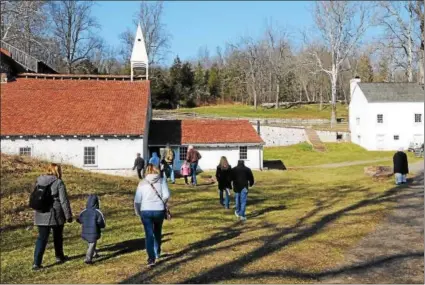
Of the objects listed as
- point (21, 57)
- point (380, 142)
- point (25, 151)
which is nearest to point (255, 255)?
point (25, 151)

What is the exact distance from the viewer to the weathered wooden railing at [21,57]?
112ft

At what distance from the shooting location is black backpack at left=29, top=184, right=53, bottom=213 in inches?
330

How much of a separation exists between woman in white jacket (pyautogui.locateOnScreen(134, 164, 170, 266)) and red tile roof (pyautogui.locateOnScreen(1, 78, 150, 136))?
2068 cm

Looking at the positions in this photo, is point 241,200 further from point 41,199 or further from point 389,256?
point 41,199

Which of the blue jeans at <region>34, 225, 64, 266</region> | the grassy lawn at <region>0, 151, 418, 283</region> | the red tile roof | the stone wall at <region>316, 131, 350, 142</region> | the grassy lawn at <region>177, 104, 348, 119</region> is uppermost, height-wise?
the grassy lawn at <region>177, 104, 348, 119</region>

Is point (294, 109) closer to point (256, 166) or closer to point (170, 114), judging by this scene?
point (170, 114)

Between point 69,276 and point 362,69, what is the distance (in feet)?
264

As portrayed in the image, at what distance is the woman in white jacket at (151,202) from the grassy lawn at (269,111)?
Result: 50790 mm

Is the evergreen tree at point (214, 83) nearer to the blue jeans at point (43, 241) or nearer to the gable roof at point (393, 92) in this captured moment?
the gable roof at point (393, 92)

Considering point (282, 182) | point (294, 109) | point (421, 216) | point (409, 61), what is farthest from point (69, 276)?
point (294, 109)

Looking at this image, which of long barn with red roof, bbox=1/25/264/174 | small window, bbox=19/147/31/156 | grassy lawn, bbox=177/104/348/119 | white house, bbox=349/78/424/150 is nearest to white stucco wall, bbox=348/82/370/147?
white house, bbox=349/78/424/150

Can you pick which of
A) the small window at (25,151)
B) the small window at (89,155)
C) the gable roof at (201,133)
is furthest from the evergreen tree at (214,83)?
the small window at (25,151)

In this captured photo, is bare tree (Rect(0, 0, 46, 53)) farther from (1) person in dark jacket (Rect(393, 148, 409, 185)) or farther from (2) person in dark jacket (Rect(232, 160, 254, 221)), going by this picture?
(2) person in dark jacket (Rect(232, 160, 254, 221))

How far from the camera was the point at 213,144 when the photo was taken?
111 feet
